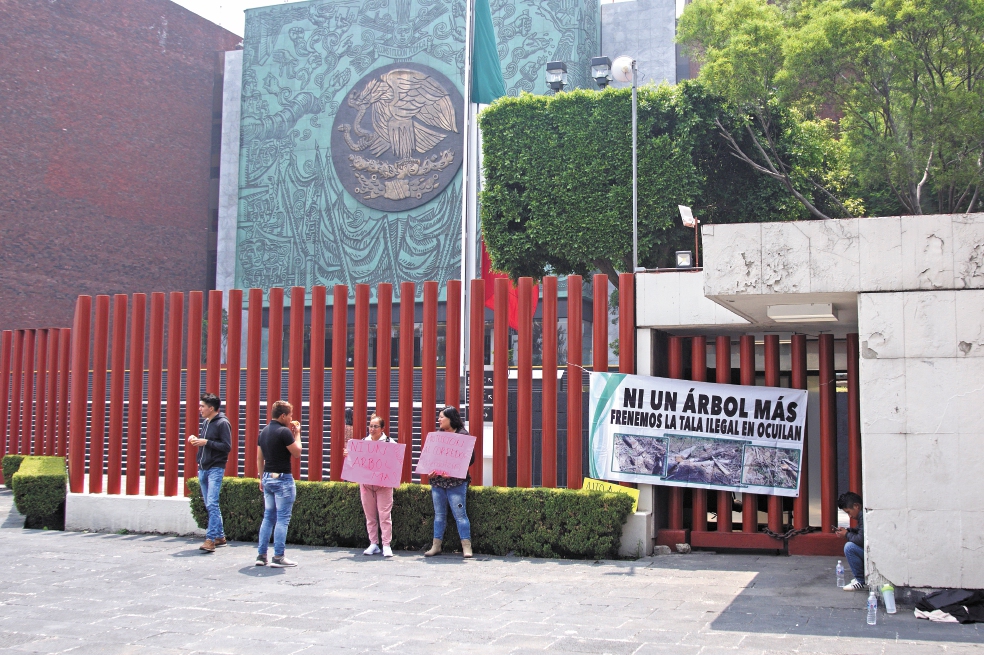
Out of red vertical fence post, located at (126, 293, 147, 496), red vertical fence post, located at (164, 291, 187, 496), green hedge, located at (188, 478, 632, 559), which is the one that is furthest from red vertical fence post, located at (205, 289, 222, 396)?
green hedge, located at (188, 478, 632, 559)

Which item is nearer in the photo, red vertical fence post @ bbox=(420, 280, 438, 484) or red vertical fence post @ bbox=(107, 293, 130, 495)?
red vertical fence post @ bbox=(420, 280, 438, 484)

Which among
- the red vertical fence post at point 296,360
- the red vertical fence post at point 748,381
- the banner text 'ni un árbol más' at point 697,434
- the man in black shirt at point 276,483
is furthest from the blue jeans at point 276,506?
the red vertical fence post at point 748,381

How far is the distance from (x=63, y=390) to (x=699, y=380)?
10.8 m

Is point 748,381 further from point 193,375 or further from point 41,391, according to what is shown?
point 41,391

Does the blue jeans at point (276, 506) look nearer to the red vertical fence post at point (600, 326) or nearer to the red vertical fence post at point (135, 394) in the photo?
the red vertical fence post at point (600, 326)

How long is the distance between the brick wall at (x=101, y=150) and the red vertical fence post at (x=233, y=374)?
30542mm

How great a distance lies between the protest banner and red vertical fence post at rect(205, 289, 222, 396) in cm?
526

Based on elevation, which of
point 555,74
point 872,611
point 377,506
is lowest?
point 872,611

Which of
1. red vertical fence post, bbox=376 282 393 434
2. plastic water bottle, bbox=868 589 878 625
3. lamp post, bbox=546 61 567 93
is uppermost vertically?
lamp post, bbox=546 61 567 93

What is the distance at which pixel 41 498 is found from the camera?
1295cm

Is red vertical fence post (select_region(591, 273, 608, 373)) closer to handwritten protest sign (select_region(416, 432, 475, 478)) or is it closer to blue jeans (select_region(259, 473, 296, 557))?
handwritten protest sign (select_region(416, 432, 475, 478))

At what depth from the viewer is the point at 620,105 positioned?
26922mm

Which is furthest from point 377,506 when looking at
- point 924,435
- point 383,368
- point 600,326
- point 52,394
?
point 52,394

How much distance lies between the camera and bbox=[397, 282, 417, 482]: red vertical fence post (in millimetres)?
11305
